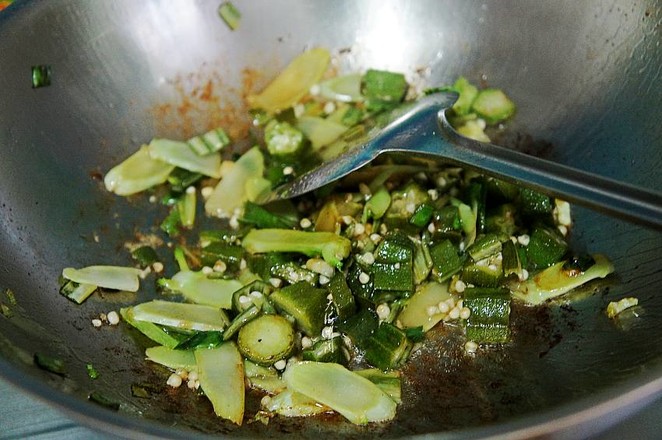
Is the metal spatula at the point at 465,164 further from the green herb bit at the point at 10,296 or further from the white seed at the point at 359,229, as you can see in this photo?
the green herb bit at the point at 10,296

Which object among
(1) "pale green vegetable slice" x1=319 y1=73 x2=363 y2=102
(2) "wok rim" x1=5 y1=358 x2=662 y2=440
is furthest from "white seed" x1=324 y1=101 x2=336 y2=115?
(2) "wok rim" x1=5 y1=358 x2=662 y2=440

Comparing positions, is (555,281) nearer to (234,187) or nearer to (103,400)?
(234,187)

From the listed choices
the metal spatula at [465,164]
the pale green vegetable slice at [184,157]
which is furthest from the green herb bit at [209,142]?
the metal spatula at [465,164]

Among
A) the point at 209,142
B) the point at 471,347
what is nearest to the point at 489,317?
the point at 471,347

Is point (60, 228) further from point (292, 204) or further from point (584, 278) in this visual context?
point (584, 278)

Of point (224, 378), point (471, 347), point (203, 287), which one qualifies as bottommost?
point (471, 347)

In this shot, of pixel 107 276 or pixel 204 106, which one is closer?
pixel 107 276

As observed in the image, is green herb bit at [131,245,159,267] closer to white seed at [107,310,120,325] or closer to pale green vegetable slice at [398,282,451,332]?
white seed at [107,310,120,325]

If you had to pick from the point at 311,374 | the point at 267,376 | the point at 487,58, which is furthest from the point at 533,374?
the point at 487,58
